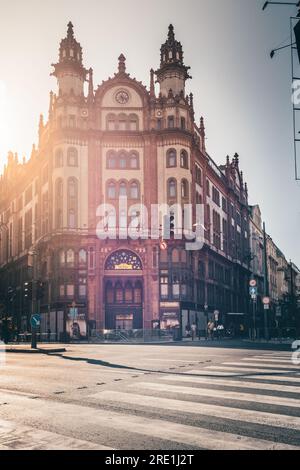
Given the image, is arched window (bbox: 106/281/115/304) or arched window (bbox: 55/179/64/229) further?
arched window (bbox: 55/179/64/229)

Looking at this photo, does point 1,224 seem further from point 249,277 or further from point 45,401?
point 45,401

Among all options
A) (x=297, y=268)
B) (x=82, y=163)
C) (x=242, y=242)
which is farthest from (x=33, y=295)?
(x=297, y=268)

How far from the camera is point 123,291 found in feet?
168

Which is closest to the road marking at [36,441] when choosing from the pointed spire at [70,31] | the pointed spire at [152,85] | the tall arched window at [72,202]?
the tall arched window at [72,202]

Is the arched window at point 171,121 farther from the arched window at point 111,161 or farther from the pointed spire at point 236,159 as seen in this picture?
the pointed spire at point 236,159

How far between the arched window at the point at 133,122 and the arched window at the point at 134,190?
19.0 ft

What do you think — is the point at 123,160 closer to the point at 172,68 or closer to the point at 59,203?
the point at 59,203

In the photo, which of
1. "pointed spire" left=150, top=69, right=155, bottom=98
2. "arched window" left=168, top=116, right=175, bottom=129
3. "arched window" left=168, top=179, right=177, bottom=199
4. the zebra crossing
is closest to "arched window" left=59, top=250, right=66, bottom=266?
"arched window" left=168, top=179, right=177, bottom=199

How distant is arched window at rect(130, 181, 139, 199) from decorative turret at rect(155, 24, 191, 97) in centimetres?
1094

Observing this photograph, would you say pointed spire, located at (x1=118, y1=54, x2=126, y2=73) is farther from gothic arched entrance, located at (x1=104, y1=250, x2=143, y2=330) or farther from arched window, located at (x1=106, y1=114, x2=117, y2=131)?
gothic arched entrance, located at (x1=104, y1=250, x2=143, y2=330)

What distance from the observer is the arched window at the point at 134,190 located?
173 ft

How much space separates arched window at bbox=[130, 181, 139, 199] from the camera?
52719mm

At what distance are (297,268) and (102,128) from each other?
334ft

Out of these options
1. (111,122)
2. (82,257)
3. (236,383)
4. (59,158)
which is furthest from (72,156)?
(236,383)
